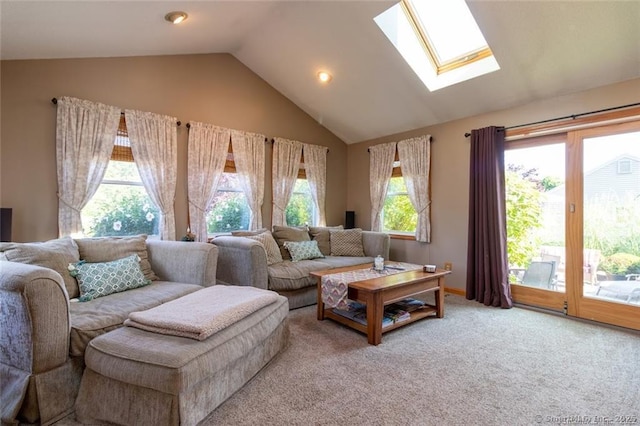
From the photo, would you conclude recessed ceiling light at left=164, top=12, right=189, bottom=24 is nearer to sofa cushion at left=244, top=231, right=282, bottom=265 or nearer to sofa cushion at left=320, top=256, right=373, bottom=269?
sofa cushion at left=244, top=231, right=282, bottom=265

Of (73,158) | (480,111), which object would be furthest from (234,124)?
(480,111)

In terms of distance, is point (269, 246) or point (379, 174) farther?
point (379, 174)

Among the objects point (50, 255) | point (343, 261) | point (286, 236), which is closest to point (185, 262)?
point (50, 255)

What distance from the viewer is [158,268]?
2.78m

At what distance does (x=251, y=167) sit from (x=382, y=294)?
255 cm

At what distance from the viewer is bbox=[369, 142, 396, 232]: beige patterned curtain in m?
4.84

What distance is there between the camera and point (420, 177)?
14.5ft

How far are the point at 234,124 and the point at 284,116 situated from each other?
846 millimetres

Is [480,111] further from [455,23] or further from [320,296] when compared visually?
[320,296]

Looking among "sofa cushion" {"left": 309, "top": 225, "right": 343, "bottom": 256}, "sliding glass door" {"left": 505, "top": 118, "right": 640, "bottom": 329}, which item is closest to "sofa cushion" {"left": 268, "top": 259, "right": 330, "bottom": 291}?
"sofa cushion" {"left": 309, "top": 225, "right": 343, "bottom": 256}

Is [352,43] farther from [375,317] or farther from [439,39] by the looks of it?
[375,317]

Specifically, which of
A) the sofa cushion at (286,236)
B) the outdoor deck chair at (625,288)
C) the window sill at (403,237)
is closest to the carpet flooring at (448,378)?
the outdoor deck chair at (625,288)

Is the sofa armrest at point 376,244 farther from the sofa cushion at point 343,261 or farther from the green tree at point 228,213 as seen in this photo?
the green tree at point 228,213

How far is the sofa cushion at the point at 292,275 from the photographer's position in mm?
3198
